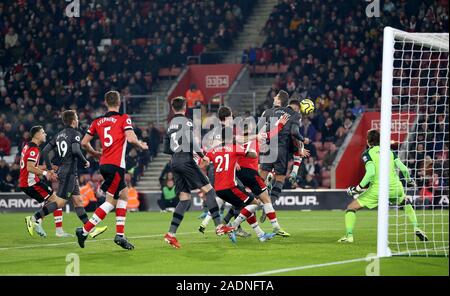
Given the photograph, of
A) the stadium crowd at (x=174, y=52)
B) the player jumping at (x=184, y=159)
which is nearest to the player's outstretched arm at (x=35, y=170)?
the player jumping at (x=184, y=159)

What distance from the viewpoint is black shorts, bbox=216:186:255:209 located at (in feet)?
45.6

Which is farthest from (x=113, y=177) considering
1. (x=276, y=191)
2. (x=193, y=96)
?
(x=193, y=96)

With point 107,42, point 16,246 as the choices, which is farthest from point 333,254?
point 107,42

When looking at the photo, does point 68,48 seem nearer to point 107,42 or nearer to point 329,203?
point 107,42

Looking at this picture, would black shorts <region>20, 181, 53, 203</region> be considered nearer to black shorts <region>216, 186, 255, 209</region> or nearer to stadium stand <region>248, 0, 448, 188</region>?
black shorts <region>216, 186, 255, 209</region>

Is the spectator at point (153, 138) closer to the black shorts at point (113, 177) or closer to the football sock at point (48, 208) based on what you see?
the football sock at point (48, 208)

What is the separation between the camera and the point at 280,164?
16188mm

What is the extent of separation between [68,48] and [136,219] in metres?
13.4

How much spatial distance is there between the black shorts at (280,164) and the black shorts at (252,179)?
5.38ft

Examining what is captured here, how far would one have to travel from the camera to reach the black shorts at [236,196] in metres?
13.9

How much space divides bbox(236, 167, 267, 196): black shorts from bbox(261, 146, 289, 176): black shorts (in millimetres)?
1641

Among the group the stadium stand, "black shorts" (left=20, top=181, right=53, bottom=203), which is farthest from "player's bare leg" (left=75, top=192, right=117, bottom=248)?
the stadium stand

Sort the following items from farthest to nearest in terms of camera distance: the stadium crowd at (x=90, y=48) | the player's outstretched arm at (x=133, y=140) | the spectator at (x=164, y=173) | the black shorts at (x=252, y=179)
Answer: the stadium crowd at (x=90, y=48), the spectator at (x=164, y=173), the black shorts at (x=252, y=179), the player's outstretched arm at (x=133, y=140)

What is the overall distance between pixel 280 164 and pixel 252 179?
1.77m
